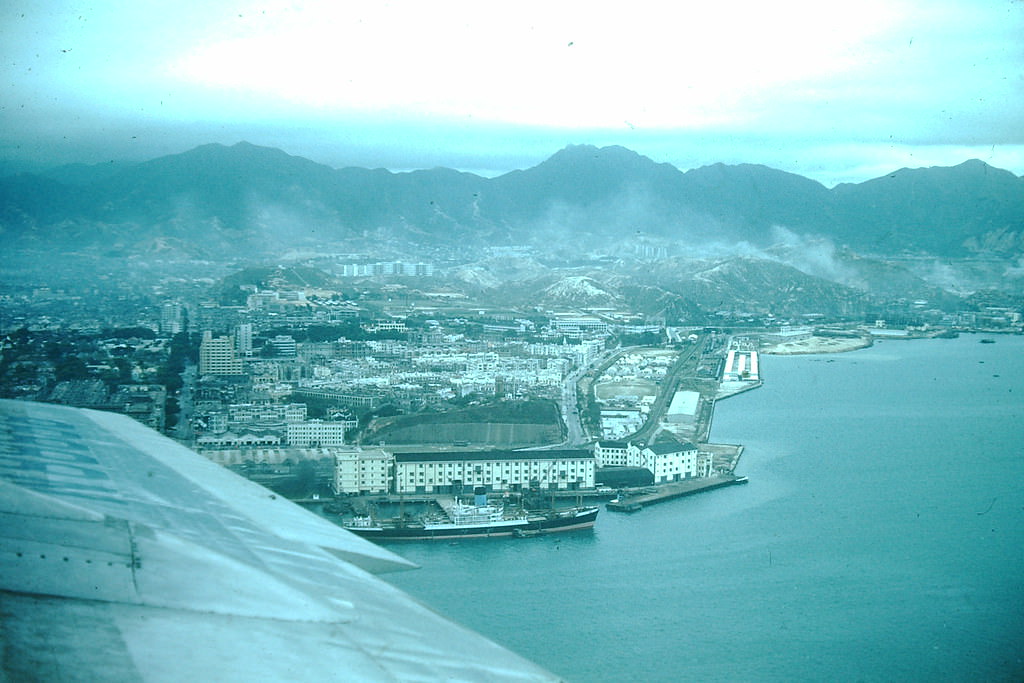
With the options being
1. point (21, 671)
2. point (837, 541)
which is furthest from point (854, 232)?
point (21, 671)

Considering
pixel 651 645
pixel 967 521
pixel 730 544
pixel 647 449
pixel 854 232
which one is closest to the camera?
pixel 651 645

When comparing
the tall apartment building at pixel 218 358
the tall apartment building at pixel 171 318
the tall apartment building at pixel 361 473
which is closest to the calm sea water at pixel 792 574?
the tall apartment building at pixel 361 473

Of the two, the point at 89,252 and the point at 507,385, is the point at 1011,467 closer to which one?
the point at 507,385

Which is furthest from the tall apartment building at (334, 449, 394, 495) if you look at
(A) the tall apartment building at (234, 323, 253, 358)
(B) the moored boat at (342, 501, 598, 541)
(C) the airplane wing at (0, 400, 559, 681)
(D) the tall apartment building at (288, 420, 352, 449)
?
(C) the airplane wing at (0, 400, 559, 681)

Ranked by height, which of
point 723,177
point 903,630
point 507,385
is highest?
point 723,177

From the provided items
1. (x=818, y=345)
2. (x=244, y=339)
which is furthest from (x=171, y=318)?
(x=818, y=345)

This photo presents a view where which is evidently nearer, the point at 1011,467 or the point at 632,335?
the point at 1011,467

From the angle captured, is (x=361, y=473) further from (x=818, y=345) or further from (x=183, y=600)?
(x=818, y=345)

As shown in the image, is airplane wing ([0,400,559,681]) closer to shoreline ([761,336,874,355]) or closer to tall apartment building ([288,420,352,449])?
tall apartment building ([288,420,352,449])
